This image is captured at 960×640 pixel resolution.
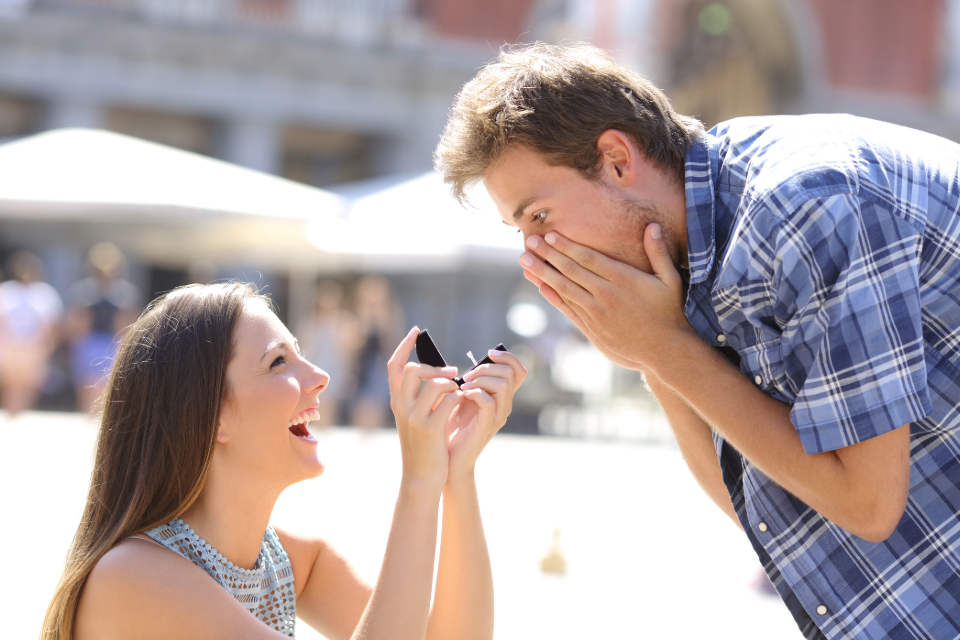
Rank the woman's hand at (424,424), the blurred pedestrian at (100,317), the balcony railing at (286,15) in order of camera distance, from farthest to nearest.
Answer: the balcony railing at (286,15), the blurred pedestrian at (100,317), the woman's hand at (424,424)

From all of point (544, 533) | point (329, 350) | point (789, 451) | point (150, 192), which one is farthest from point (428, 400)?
point (329, 350)

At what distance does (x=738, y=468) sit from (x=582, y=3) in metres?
50.6

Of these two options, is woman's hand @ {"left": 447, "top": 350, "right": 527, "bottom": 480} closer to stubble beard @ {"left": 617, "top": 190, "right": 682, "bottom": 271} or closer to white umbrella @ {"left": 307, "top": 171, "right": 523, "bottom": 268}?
stubble beard @ {"left": 617, "top": 190, "right": 682, "bottom": 271}

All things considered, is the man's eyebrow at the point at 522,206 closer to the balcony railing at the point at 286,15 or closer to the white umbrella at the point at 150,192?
the white umbrella at the point at 150,192

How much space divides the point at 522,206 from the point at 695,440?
73 cm

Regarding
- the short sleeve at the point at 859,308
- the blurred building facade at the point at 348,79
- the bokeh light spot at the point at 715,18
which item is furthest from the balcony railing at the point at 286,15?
the short sleeve at the point at 859,308

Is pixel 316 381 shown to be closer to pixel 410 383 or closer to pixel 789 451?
pixel 410 383

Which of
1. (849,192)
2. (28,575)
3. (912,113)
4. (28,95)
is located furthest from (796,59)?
(849,192)

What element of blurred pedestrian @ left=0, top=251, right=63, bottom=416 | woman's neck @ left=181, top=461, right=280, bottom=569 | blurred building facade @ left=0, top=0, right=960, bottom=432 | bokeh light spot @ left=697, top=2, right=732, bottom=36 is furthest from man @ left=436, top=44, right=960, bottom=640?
bokeh light spot @ left=697, top=2, right=732, bottom=36

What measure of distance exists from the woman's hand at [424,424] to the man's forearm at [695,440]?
513 millimetres

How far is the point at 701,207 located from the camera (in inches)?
78.7

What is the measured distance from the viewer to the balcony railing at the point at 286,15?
54.9 feet

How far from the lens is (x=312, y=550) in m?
2.57

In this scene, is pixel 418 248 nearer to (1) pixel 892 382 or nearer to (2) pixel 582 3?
(1) pixel 892 382
